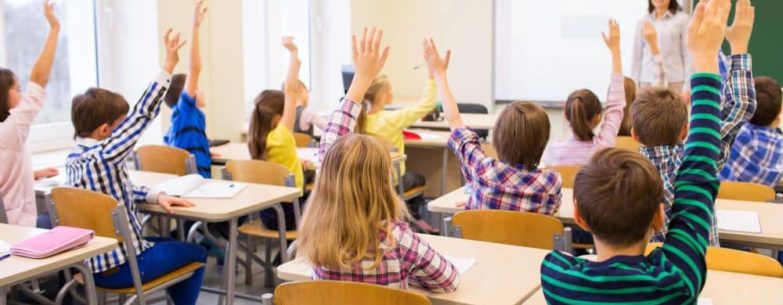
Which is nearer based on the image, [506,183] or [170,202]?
[506,183]

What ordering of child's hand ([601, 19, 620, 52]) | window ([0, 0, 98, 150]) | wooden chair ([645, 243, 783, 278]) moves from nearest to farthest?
1. wooden chair ([645, 243, 783, 278])
2. child's hand ([601, 19, 620, 52])
3. window ([0, 0, 98, 150])

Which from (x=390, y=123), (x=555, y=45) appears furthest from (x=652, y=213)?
(x=555, y=45)

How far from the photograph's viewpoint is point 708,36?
59.9 inches

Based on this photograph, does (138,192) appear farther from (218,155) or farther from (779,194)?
(779,194)

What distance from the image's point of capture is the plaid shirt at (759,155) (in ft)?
13.1

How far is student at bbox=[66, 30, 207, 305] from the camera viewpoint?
319cm

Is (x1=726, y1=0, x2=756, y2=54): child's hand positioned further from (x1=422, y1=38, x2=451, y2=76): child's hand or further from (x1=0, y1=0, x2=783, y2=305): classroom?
(x1=422, y1=38, x2=451, y2=76): child's hand

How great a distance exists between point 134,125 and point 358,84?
1204 millimetres

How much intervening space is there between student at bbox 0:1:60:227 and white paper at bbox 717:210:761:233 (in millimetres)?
2852

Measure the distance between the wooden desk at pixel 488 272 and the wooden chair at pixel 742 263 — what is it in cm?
36

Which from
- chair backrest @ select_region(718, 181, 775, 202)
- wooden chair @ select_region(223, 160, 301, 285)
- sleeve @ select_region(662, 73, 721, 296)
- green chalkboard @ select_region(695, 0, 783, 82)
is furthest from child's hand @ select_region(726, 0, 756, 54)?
green chalkboard @ select_region(695, 0, 783, 82)

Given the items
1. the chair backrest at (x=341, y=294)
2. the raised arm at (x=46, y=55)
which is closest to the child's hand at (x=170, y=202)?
the raised arm at (x=46, y=55)

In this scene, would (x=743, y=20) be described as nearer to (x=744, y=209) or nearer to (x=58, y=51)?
(x=744, y=209)

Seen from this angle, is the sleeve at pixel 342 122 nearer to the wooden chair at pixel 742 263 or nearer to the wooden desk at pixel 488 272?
the wooden desk at pixel 488 272
